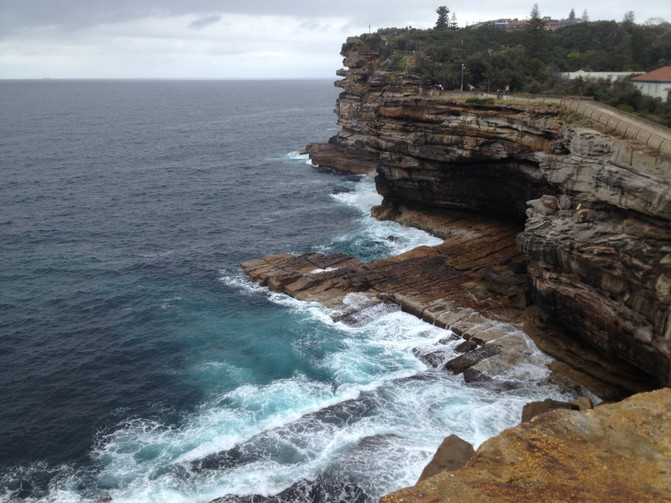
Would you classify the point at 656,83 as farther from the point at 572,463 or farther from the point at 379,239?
the point at 572,463

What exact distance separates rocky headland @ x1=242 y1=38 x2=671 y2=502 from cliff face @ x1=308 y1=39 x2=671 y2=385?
121 mm

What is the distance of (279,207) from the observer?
255 feet

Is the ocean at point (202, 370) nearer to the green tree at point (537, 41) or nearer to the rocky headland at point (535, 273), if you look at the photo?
the rocky headland at point (535, 273)

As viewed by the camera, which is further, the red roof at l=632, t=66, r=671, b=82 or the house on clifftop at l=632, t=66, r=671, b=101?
the red roof at l=632, t=66, r=671, b=82

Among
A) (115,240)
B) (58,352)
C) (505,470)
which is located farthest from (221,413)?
(115,240)

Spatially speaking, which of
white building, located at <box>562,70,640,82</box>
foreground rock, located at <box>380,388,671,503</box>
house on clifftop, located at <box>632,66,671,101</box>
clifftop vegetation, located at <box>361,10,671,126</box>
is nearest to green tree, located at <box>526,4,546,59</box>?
clifftop vegetation, located at <box>361,10,671,126</box>

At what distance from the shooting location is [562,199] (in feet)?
123

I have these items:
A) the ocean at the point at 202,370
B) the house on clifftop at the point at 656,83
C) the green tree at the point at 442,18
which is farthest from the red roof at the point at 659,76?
the green tree at the point at 442,18

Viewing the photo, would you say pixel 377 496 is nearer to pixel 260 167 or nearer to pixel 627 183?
pixel 627 183

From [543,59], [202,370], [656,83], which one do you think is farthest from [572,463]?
[543,59]

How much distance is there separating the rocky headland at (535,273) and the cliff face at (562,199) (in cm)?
12

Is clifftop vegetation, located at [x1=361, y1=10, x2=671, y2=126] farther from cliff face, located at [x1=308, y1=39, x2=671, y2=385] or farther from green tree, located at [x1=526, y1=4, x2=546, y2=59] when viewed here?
cliff face, located at [x1=308, y1=39, x2=671, y2=385]

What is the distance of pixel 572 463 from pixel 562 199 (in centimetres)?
2258

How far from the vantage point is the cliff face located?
29.9 m
